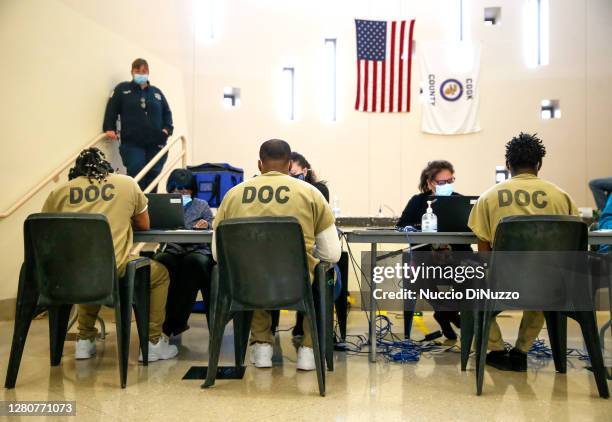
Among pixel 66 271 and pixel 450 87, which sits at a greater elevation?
pixel 450 87

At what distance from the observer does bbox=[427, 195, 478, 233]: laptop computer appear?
3119 millimetres

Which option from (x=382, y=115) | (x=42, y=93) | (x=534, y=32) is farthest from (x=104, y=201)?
(x=534, y=32)

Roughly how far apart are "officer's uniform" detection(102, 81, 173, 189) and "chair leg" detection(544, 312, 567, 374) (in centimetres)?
405

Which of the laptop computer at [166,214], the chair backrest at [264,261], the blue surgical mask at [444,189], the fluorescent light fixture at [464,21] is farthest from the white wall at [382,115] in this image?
the chair backrest at [264,261]

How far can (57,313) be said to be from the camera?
9.59ft

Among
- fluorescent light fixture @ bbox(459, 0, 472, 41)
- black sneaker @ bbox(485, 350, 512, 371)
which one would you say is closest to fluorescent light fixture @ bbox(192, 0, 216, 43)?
fluorescent light fixture @ bbox(459, 0, 472, 41)

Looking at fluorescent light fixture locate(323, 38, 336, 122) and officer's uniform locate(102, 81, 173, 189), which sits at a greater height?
fluorescent light fixture locate(323, 38, 336, 122)

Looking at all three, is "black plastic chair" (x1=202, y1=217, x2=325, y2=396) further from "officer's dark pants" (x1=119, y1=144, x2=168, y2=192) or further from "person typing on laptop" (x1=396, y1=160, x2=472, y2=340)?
"officer's dark pants" (x1=119, y1=144, x2=168, y2=192)

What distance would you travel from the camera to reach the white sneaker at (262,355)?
2.87m

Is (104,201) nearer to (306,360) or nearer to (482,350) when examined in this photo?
(306,360)

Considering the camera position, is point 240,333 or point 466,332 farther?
point 466,332

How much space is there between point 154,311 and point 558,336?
90.5 inches

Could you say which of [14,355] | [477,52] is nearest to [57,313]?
[14,355]

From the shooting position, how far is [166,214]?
329 cm
